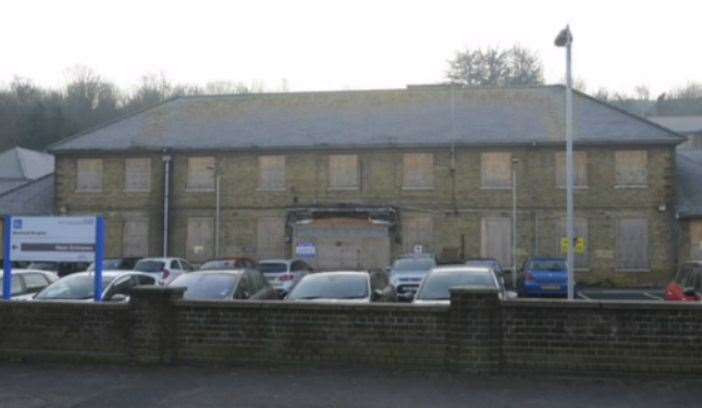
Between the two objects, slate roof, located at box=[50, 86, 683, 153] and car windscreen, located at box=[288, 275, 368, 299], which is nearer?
car windscreen, located at box=[288, 275, 368, 299]

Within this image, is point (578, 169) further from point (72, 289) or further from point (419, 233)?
point (72, 289)

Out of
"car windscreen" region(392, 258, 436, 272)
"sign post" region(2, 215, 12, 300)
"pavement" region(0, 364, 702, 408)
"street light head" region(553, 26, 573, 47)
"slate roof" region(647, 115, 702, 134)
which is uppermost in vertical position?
"slate roof" region(647, 115, 702, 134)

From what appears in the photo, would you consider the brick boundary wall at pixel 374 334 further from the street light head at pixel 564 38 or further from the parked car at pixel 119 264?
the parked car at pixel 119 264

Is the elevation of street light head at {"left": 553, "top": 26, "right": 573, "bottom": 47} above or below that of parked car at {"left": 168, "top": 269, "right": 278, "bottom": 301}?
above

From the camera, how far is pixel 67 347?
1309 centimetres

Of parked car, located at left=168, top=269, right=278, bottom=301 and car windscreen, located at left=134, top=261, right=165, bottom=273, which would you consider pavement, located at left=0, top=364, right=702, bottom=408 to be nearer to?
parked car, located at left=168, top=269, right=278, bottom=301

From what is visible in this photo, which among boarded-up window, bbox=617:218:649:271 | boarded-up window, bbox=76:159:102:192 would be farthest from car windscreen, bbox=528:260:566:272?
boarded-up window, bbox=76:159:102:192

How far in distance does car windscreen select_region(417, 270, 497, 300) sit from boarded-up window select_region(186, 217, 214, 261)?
24877mm

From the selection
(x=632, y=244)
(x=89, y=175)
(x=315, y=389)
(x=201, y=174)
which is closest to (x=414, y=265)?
(x=632, y=244)

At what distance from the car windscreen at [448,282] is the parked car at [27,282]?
9.33 metres

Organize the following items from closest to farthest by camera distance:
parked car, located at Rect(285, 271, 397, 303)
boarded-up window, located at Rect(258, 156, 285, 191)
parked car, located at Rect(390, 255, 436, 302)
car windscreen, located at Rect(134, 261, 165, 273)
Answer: parked car, located at Rect(285, 271, 397, 303), parked car, located at Rect(390, 255, 436, 302), car windscreen, located at Rect(134, 261, 165, 273), boarded-up window, located at Rect(258, 156, 285, 191)

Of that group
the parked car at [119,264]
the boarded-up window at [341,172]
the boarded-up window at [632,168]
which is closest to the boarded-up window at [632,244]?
the boarded-up window at [632,168]

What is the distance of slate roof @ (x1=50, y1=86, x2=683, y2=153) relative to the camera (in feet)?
127

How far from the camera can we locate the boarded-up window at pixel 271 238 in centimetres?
3988
